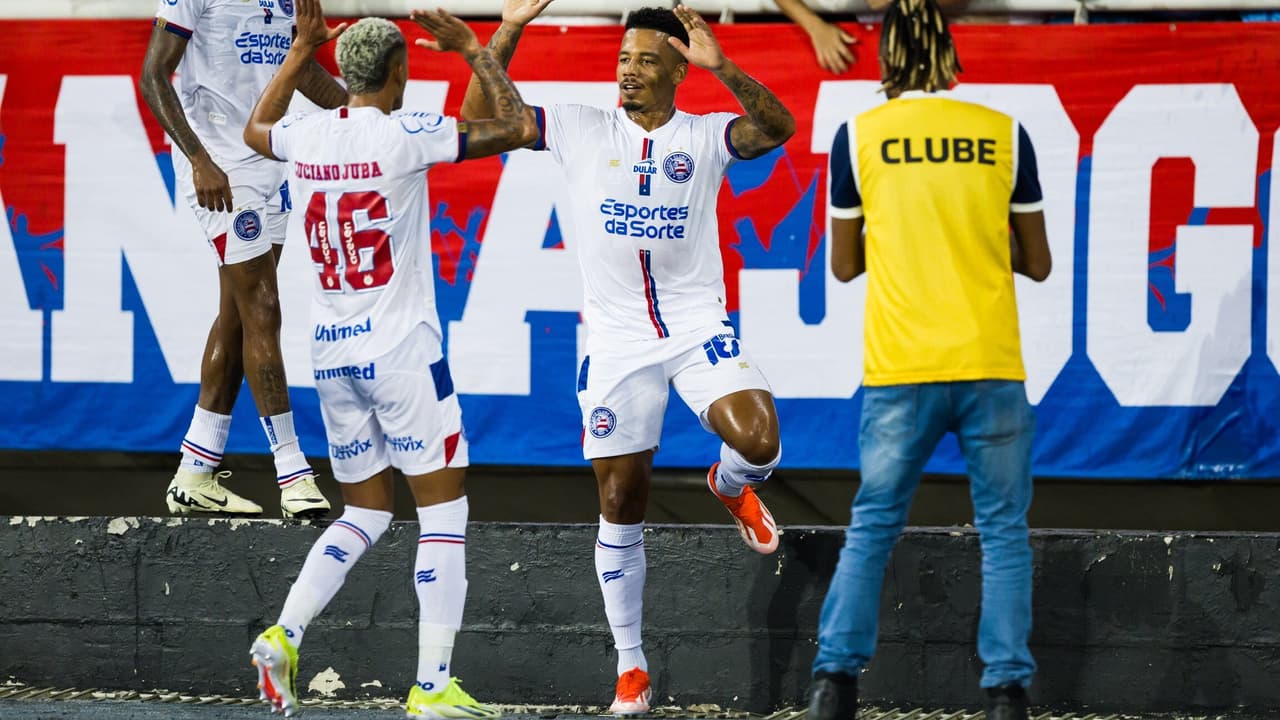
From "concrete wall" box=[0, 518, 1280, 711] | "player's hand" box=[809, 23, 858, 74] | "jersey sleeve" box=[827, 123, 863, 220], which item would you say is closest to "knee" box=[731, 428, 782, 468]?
"concrete wall" box=[0, 518, 1280, 711]

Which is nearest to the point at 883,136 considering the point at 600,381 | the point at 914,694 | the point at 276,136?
the point at 600,381

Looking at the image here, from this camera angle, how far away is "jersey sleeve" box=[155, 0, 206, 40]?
5570mm

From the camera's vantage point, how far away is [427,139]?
14.8 feet

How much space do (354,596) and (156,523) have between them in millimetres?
817

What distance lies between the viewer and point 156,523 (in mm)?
5566

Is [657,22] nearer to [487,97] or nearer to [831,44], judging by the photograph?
[487,97]

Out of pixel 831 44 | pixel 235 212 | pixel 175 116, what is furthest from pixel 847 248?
pixel 175 116

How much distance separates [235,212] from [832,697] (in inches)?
121

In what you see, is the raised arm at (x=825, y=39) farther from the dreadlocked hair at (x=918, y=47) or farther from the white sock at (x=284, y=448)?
the white sock at (x=284, y=448)

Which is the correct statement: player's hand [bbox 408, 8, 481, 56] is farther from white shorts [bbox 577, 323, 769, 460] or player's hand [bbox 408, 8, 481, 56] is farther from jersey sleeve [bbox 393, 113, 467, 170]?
white shorts [bbox 577, 323, 769, 460]

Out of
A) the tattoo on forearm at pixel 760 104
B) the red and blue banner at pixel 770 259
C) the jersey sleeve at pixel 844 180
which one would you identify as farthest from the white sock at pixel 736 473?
the jersey sleeve at pixel 844 180

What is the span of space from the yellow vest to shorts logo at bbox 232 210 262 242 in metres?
2.67

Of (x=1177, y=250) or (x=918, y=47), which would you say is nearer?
(x=918, y=47)

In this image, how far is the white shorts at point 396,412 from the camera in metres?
4.54
